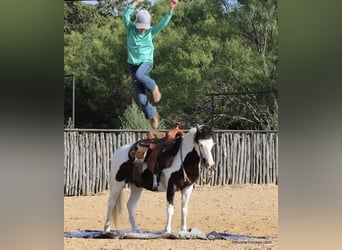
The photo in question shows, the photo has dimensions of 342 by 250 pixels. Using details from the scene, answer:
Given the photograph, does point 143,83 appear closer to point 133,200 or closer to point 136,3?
point 136,3

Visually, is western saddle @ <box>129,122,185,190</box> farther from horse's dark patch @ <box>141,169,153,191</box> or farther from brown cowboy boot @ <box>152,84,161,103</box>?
brown cowboy boot @ <box>152,84,161,103</box>

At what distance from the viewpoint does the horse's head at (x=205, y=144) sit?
171 inches

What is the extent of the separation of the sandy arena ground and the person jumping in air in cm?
57

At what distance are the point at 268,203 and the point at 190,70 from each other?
1017 mm

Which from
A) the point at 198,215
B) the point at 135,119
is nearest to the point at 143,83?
the point at 135,119

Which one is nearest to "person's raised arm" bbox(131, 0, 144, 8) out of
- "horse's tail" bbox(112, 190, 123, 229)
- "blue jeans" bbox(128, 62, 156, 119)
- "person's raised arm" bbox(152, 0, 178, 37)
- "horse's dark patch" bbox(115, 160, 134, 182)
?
"person's raised arm" bbox(152, 0, 178, 37)

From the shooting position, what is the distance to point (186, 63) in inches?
178

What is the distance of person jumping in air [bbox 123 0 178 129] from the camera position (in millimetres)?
4418

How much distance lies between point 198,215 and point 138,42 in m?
1.21

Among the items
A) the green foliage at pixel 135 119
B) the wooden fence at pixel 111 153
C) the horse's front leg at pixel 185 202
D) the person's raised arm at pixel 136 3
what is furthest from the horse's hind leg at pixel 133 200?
the person's raised arm at pixel 136 3
